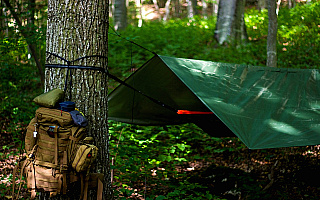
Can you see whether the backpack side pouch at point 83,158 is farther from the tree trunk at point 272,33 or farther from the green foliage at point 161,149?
the tree trunk at point 272,33

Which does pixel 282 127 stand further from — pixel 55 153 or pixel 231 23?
pixel 231 23

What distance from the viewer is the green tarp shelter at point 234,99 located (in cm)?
263

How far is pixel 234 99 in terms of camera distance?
297cm

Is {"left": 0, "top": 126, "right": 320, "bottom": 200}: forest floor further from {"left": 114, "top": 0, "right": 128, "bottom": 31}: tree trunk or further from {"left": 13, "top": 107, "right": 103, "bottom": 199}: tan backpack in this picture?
{"left": 114, "top": 0, "right": 128, "bottom": 31}: tree trunk

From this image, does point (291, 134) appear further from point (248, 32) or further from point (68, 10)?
point (248, 32)

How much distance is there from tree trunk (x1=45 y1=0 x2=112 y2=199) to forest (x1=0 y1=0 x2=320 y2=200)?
529 mm

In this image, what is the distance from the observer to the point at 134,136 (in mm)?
4953

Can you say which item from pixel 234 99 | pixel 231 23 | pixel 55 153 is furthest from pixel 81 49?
pixel 231 23

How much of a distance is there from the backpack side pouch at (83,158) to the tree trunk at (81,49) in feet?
1.31

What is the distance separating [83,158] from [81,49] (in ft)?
2.73

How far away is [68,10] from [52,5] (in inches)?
5.6

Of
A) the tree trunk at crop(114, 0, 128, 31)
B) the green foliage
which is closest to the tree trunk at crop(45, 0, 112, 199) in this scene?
the green foliage

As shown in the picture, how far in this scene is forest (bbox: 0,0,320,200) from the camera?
3898 millimetres

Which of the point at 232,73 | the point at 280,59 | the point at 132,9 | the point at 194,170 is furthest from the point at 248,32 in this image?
the point at 132,9
